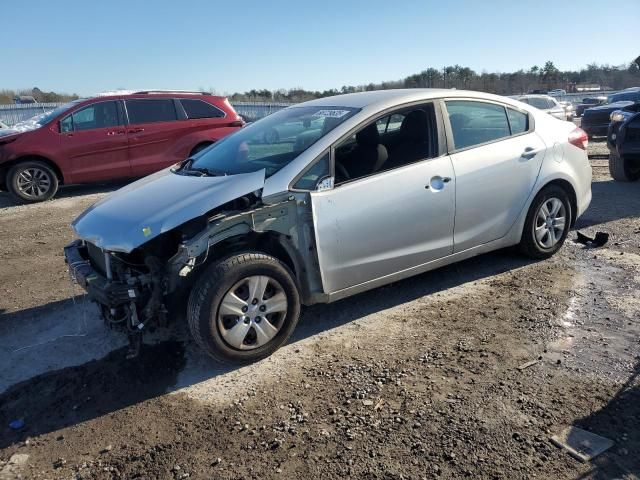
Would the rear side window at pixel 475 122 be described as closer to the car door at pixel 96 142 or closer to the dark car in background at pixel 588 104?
the car door at pixel 96 142

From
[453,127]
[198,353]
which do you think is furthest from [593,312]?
[198,353]

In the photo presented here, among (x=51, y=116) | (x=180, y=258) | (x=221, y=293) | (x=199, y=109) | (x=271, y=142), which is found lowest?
(x=221, y=293)

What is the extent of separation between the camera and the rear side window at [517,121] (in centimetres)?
509

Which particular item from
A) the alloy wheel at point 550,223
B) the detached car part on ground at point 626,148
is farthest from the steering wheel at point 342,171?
the detached car part on ground at point 626,148

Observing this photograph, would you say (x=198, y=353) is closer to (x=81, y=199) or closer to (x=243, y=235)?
(x=243, y=235)

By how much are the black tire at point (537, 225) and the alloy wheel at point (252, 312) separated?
272cm

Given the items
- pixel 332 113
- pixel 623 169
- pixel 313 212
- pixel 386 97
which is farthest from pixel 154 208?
pixel 623 169

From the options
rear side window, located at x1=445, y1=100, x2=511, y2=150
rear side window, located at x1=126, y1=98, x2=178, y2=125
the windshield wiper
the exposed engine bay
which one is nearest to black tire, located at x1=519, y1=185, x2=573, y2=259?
rear side window, located at x1=445, y1=100, x2=511, y2=150

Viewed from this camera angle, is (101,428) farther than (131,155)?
No

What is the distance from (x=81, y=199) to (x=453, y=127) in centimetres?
744

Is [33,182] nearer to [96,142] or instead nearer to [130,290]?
[96,142]

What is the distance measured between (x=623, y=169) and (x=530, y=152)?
17.6ft

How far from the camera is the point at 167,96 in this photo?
34.0 feet

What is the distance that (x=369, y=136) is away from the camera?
169 inches
